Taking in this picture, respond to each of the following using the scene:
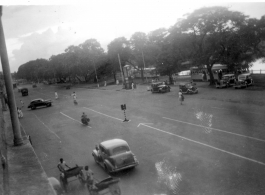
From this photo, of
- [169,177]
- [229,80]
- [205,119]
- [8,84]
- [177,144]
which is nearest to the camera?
[169,177]

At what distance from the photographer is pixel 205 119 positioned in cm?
2014

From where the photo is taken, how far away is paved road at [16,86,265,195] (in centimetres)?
1019

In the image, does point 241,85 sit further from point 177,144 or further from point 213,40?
point 177,144

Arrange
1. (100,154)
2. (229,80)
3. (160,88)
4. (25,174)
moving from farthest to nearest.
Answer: (160,88), (229,80), (100,154), (25,174)

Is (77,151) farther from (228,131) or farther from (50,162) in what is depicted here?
(228,131)

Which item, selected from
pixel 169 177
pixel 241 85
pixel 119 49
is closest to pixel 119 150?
pixel 169 177

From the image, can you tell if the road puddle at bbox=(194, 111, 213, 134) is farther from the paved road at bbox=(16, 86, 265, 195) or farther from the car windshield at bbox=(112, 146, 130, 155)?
the car windshield at bbox=(112, 146, 130, 155)

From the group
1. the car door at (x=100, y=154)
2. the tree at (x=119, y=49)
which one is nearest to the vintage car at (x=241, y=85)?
the car door at (x=100, y=154)

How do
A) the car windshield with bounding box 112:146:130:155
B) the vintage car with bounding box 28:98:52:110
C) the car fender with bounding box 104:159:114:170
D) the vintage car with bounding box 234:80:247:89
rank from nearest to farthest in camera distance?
the car fender with bounding box 104:159:114:170, the car windshield with bounding box 112:146:130:155, the vintage car with bounding box 234:80:247:89, the vintage car with bounding box 28:98:52:110

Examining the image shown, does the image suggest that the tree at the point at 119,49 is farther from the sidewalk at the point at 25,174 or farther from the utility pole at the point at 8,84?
the sidewalk at the point at 25,174

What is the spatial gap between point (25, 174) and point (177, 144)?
8175 millimetres

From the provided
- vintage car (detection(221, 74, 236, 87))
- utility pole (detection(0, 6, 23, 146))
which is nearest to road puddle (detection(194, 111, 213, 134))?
utility pole (detection(0, 6, 23, 146))

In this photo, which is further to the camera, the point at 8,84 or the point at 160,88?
the point at 160,88

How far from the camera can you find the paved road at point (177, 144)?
10.2 m
